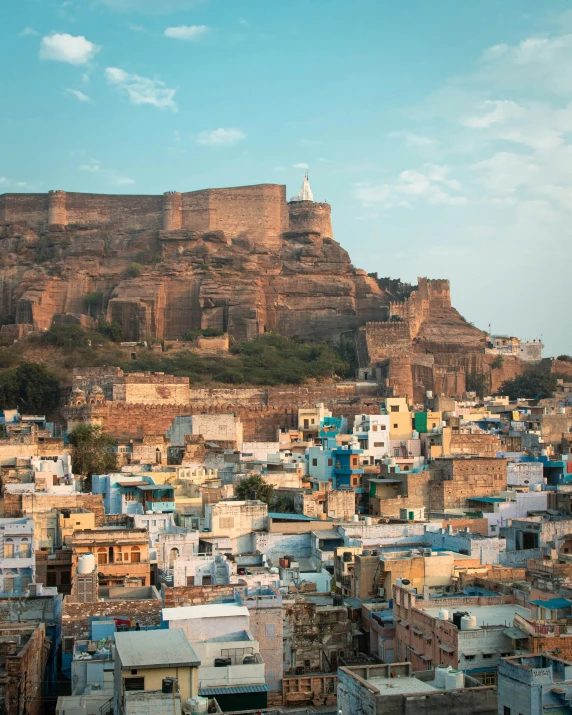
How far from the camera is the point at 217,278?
183 ft

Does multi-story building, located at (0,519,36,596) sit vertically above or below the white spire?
below

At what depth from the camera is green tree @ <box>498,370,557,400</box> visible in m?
50.6

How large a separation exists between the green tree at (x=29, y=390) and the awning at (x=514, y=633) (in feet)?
99.7

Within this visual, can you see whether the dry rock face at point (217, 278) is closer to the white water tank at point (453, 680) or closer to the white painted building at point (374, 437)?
the white painted building at point (374, 437)

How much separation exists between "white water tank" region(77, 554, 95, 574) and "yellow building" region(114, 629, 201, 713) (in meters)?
4.98

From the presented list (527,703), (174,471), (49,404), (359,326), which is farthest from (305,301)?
(527,703)

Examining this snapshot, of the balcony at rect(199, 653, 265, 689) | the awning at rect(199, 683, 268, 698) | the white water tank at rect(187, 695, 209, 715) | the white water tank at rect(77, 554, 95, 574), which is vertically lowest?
the awning at rect(199, 683, 268, 698)

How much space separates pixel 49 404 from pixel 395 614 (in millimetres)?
28399

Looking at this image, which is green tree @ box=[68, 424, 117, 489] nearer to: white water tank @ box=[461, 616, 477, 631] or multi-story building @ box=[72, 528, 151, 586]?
multi-story building @ box=[72, 528, 151, 586]

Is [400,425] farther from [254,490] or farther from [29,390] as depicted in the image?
[29,390]

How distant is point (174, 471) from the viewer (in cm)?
3048

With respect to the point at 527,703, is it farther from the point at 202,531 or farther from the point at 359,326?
the point at 359,326

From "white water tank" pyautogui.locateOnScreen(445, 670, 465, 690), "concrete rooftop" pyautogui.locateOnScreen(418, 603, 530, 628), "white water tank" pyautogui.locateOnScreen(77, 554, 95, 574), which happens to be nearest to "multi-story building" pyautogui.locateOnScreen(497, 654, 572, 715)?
"white water tank" pyautogui.locateOnScreen(445, 670, 465, 690)

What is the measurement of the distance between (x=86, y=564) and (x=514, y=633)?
6.67m
